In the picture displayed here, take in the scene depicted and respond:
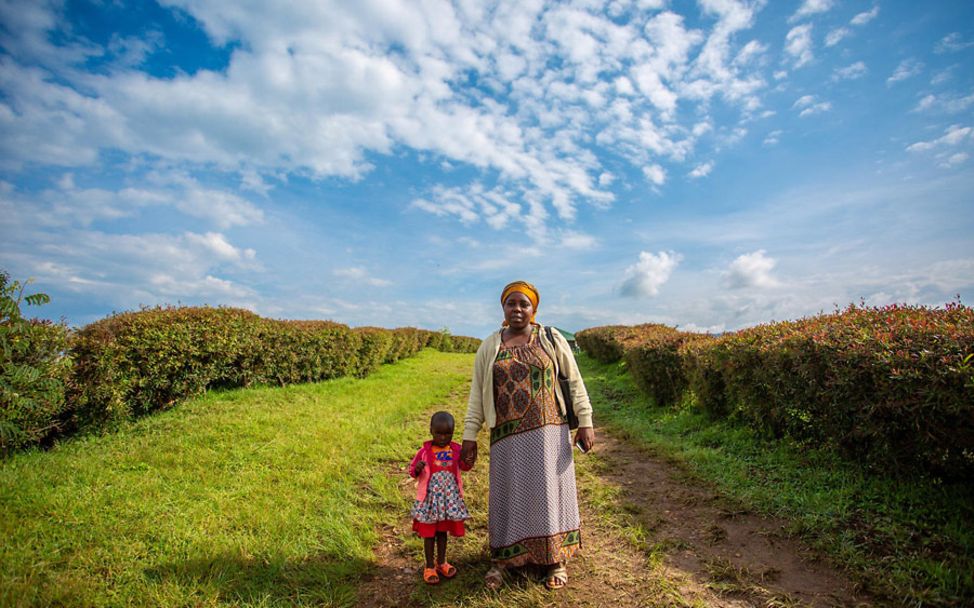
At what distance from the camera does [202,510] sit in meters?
4.85

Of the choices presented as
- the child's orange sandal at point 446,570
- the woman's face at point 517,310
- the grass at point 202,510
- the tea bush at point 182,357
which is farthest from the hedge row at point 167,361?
the woman's face at point 517,310

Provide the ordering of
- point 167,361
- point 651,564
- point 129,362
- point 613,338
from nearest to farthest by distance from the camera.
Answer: point 651,564, point 129,362, point 167,361, point 613,338

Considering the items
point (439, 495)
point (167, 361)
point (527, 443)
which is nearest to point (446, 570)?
point (439, 495)

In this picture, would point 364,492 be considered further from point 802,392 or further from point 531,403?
point 802,392

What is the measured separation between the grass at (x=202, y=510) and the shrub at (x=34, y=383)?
1.14ft

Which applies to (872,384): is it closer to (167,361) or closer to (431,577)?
(431,577)

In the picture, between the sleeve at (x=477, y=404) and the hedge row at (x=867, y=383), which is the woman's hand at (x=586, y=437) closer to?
the sleeve at (x=477, y=404)

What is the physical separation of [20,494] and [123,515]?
1443 millimetres

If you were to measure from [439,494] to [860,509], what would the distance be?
12.5 ft

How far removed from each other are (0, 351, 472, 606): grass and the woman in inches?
54.6

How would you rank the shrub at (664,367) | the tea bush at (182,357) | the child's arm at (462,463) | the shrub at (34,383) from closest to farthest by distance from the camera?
the child's arm at (462,463) < the shrub at (34,383) < the tea bush at (182,357) < the shrub at (664,367)

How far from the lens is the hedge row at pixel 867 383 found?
151 inches

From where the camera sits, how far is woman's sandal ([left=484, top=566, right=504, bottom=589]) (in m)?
3.58

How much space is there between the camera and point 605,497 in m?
5.36
